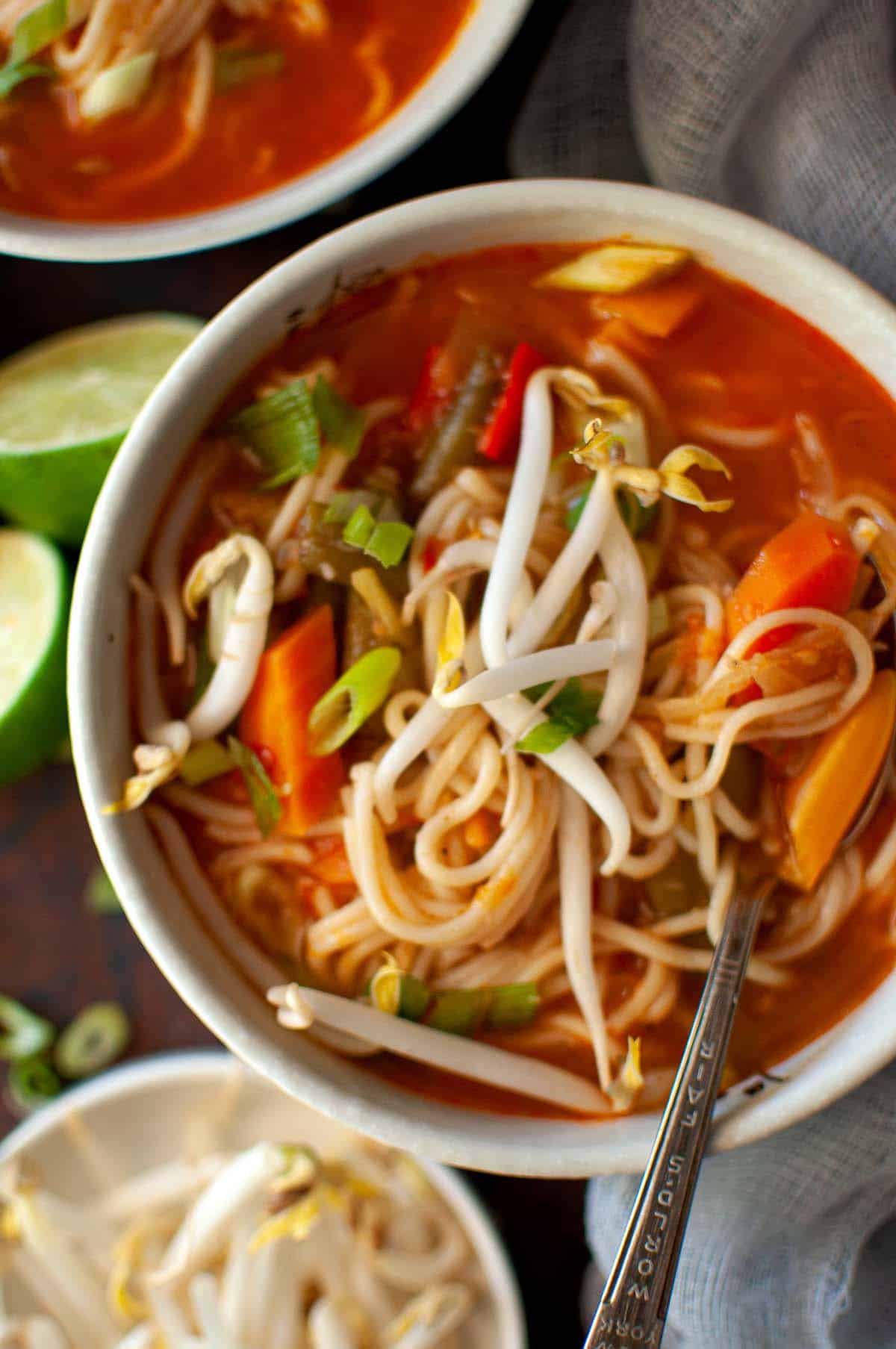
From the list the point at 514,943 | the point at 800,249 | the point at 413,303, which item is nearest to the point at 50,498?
the point at 413,303

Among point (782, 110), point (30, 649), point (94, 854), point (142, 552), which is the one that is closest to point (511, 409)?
point (142, 552)

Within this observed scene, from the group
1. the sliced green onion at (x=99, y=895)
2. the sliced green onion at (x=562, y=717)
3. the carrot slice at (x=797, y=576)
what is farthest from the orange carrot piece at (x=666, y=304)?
the sliced green onion at (x=99, y=895)

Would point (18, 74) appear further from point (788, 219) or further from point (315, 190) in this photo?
point (788, 219)

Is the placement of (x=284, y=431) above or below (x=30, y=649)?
above

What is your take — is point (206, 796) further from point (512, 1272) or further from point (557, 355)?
point (512, 1272)

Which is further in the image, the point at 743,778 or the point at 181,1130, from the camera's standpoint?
the point at 181,1130

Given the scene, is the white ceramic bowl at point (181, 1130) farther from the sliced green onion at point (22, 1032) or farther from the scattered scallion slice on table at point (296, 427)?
the scattered scallion slice on table at point (296, 427)
